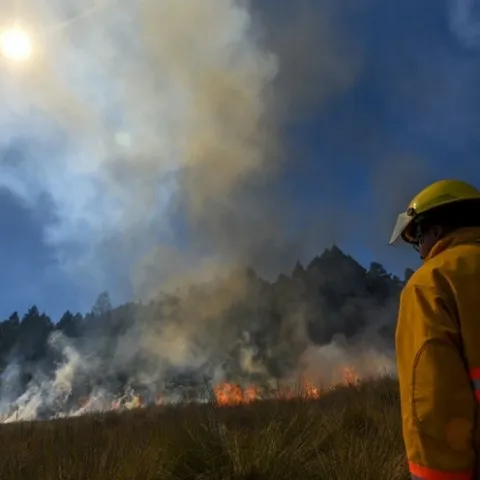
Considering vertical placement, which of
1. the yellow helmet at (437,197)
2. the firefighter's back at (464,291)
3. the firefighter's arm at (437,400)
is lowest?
the firefighter's arm at (437,400)

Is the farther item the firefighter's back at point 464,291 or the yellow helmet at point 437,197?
the yellow helmet at point 437,197

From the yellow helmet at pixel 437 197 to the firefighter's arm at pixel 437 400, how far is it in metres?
0.57

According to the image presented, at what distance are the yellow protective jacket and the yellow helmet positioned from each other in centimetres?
36

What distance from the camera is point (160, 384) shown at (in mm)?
61062

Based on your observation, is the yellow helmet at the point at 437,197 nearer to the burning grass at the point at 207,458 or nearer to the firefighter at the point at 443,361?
the firefighter at the point at 443,361

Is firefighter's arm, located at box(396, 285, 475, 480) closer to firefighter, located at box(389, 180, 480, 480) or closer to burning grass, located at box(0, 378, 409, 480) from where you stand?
firefighter, located at box(389, 180, 480, 480)

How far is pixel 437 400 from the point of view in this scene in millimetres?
1689

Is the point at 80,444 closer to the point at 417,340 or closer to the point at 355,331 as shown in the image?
the point at 417,340

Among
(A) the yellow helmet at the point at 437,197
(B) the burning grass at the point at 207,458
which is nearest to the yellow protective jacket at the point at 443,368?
(A) the yellow helmet at the point at 437,197

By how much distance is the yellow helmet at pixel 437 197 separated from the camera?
225 centimetres

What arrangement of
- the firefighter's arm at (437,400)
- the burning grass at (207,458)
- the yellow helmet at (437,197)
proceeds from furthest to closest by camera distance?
1. the burning grass at (207,458)
2. the yellow helmet at (437,197)
3. the firefighter's arm at (437,400)

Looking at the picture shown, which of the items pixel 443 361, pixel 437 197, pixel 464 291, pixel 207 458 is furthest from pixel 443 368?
pixel 207 458

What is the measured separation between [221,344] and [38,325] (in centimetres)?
5564

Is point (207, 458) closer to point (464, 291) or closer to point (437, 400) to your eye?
point (437, 400)
